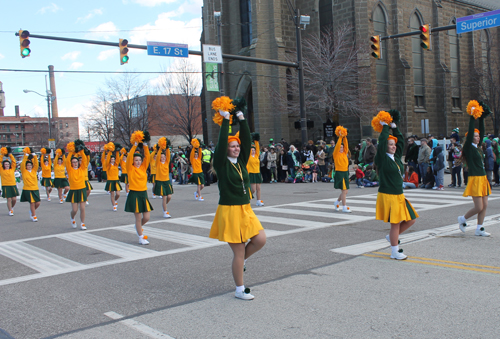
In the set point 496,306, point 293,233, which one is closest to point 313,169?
point 293,233

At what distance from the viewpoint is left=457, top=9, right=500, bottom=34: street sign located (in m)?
16.3

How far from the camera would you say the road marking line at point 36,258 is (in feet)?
23.0

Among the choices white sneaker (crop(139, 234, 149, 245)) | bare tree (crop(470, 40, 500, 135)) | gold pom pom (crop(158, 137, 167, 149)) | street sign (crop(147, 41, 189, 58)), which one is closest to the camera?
white sneaker (crop(139, 234, 149, 245))

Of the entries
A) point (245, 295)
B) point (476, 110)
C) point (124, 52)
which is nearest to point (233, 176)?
point (245, 295)

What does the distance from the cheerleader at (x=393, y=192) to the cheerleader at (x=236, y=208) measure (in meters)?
2.22

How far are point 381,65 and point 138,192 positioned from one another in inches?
1078

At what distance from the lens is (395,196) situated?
638cm

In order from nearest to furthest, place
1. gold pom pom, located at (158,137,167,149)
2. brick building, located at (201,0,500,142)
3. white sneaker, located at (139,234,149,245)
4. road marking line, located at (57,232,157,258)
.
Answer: road marking line, located at (57,232,157,258) → white sneaker, located at (139,234,149,245) → gold pom pom, located at (158,137,167,149) → brick building, located at (201,0,500,142)

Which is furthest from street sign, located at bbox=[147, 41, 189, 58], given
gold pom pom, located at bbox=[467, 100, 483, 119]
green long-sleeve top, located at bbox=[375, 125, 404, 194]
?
green long-sleeve top, located at bbox=[375, 125, 404, 194]

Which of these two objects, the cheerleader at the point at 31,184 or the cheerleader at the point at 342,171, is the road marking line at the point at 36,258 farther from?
the cheerleader at the point at 342,171

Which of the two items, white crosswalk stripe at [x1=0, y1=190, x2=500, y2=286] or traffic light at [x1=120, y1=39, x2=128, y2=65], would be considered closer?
white crosswalk stripe at [x1=0, y1=190, x2=500, y2=286]

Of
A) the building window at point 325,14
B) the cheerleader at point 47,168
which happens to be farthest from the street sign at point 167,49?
the building window at point 325,14

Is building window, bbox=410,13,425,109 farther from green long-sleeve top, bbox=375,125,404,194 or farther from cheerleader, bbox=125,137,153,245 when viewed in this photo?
green long-sleeve top, bbox=375,125,404,194

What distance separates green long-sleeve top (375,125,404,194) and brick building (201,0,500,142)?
910 inches
